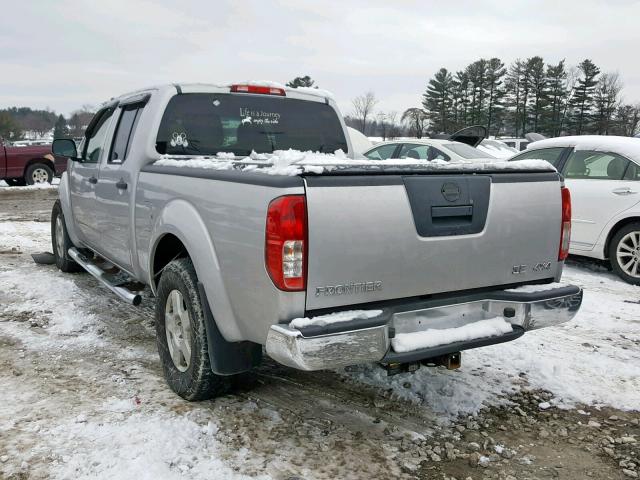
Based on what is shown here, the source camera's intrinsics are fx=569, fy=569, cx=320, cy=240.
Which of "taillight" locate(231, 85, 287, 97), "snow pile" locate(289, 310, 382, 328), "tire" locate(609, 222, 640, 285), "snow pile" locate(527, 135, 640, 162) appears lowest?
"tire" locate(609, 222, 640, 285)

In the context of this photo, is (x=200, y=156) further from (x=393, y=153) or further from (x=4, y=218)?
(x=4, y=218)

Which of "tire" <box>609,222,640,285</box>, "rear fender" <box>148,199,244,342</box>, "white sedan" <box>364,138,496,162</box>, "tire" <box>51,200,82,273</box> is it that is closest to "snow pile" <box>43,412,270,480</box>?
"rear fender" <box>148,199,244,342</box>

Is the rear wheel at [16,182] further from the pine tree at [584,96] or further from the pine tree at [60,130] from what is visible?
the pine tree at [584,96]

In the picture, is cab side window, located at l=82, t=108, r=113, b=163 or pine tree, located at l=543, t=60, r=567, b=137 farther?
pine tree, located at l=543, t=60, r=567, b=137

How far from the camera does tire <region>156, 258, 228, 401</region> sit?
3215mm

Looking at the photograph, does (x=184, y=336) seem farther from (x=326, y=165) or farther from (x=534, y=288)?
(x=534, y=288)

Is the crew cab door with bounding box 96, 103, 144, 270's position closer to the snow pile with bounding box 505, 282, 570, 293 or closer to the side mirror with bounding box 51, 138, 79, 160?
the side mirror with bounding box 51, 138, 79, 160

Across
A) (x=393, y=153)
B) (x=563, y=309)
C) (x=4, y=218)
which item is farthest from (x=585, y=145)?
(x=4, y=218)

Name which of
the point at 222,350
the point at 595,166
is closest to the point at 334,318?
the point at 222,350

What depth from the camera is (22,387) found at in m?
3.70

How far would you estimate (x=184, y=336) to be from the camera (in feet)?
11.3

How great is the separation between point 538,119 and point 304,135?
215 ft

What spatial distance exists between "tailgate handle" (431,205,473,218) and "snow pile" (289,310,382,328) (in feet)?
1.92

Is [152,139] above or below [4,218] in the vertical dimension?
above
